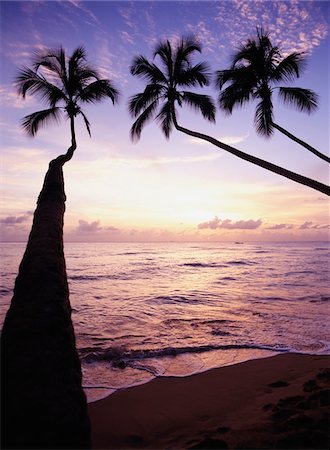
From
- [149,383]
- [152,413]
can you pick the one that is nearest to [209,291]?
[149,383]

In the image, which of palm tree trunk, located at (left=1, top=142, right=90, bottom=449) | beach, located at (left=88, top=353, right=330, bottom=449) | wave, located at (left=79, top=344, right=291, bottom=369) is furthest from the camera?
wave, located at (left=79, top=344, right=291, bottom=369)

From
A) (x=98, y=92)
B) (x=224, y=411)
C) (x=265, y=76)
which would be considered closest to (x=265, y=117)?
(x=265, y=76)

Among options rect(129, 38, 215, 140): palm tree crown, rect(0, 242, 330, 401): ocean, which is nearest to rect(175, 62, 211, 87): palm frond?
rect(129, 38, 215, 140): palm tree crown

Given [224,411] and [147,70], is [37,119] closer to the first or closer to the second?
[147,70]

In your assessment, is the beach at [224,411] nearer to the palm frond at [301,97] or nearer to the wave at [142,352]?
the wave at [142,352]

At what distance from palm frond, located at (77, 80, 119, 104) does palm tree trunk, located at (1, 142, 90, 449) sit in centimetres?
940

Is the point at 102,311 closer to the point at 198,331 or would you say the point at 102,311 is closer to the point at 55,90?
the point at 198,331

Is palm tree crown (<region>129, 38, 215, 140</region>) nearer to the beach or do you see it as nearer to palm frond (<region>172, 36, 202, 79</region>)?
palm frond (<region>172, 36, 202, 79</region>)

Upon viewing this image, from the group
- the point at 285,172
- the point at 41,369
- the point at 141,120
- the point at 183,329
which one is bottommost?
the point at 183,329

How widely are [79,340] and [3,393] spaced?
647 cm

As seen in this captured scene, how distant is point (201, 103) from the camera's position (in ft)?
41.2

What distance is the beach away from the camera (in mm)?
3252

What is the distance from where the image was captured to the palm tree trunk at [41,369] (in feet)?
6.88

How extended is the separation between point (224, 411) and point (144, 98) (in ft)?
38.7
